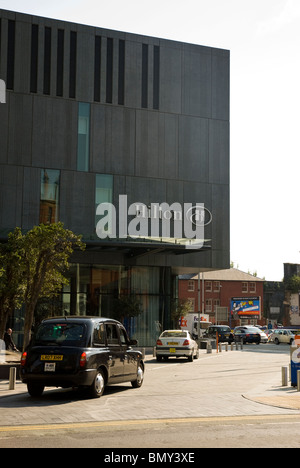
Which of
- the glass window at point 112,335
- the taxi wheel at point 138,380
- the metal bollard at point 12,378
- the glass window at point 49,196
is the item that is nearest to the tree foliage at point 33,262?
the metal bollard at point 12,378

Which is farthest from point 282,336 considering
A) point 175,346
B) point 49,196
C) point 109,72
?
point 175,346

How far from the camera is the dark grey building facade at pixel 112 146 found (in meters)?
41.0

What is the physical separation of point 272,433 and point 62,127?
34.4 metres

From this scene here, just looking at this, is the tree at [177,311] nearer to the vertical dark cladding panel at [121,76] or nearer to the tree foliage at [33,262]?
the vertical dark cladding panel at [121,76]

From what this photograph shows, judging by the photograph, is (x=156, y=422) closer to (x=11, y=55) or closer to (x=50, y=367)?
(x=50, y=367)

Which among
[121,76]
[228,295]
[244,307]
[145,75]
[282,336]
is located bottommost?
[282,336]

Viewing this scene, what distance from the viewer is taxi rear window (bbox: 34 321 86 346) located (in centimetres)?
1474

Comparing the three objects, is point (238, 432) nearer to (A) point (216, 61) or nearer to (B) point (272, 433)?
(B) point (272, 433)

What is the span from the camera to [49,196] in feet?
135

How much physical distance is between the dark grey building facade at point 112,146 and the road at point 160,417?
22.6 m

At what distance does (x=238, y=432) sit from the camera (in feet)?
32.4

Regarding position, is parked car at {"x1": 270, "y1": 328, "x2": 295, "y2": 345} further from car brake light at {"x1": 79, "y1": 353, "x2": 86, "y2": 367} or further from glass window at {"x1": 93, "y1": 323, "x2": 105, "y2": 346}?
car brake light at {"x1": 79, "y1": 353, "x2": 86, "y2": 367}

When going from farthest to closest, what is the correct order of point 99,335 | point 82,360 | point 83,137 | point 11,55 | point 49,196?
point 83,137, point 11,55, point 49,196, point 99,335, point 82,360

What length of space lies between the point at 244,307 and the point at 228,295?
3.86 m
